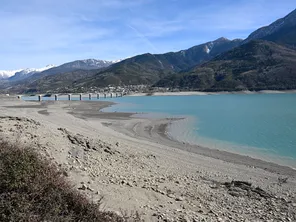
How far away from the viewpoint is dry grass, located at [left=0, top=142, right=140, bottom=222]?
5.58 meters

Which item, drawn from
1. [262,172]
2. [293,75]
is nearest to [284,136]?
[262,172]

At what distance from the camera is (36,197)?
627cm

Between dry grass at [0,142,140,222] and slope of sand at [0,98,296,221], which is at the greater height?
dry grass at [0,142,140,222]

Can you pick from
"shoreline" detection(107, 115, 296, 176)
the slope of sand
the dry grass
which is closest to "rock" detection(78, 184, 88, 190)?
the slope of sand

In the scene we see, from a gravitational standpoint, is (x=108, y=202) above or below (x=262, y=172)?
above

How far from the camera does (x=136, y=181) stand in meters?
11.6

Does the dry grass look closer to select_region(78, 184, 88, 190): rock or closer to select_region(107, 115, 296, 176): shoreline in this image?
select_region(78, 184, 88, 190): rock

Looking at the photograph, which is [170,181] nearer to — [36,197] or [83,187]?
[83,187]

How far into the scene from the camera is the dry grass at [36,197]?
18.3 feet

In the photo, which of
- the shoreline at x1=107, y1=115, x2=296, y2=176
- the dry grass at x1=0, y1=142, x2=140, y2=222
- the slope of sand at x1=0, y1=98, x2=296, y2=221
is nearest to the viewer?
the dry grass at x1=0, y1=142, x2=140, y2=222

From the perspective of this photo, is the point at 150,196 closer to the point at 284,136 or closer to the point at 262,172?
the point at 262,172

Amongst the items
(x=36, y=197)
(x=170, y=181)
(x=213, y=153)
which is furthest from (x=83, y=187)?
(x=213, y=153)

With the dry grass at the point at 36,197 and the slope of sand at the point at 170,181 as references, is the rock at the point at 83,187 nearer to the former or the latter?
the slope of sand at the point at 170,181

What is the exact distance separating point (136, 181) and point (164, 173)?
3.04m
